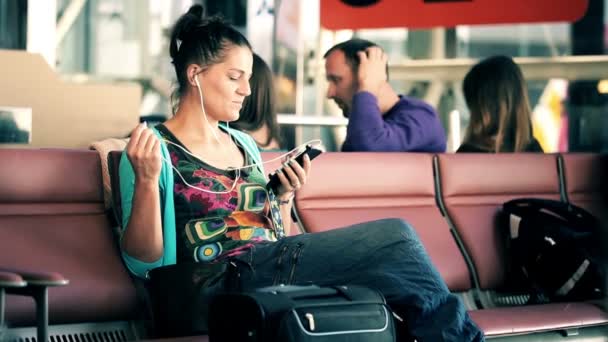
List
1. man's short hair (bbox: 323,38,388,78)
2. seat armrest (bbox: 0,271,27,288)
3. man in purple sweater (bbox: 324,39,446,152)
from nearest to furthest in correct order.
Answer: seat armrest (bbox: 0,271,27,288), man in purple sweater (bbox: 324,39,446,152), man's short hair (bbox: 323,38,388,78)

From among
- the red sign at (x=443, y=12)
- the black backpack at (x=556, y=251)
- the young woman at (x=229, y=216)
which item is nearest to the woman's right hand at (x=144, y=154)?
the young woman at (x=229, y=216)

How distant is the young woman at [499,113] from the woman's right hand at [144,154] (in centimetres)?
228

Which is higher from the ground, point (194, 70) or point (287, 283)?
point (194, 70)

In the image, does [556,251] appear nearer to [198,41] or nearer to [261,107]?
[261,107]

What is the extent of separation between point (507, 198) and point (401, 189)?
0.58 metres

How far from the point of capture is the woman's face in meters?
3.48

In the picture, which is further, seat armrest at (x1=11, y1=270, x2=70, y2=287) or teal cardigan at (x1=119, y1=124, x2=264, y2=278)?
teal cardigan at (x1=119, y1=124, x2=264, y2=278)

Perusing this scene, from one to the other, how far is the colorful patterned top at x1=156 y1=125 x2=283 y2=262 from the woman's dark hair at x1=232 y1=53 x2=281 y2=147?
0.80m

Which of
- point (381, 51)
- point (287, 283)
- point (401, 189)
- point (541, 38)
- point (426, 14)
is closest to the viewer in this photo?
point (287, 283)

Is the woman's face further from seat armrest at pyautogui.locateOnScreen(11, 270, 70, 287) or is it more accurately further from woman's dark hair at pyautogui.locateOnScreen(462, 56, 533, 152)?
woman's dark hair at pyautogui.locateOnScreen(462, 56, 533, 152)

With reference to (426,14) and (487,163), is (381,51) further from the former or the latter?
(426,14)

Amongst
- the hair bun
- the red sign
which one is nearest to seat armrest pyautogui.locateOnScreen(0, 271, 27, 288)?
the hair bun

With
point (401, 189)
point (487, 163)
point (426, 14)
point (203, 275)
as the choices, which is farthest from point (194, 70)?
point (426, 14)

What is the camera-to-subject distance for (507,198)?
15.3 feet
